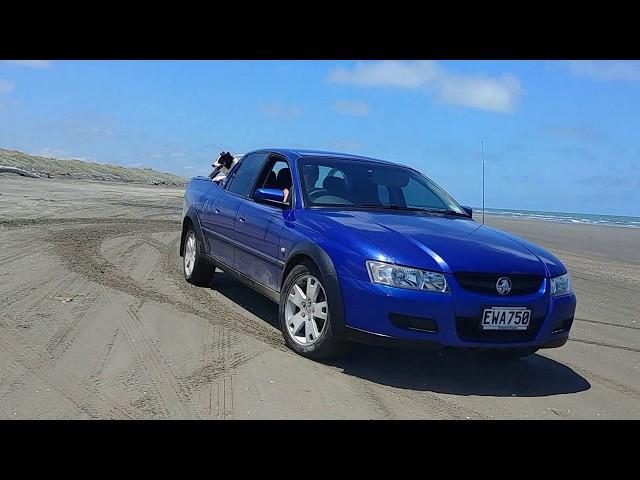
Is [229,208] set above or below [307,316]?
above

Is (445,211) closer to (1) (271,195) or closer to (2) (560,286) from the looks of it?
(2) (560,286)

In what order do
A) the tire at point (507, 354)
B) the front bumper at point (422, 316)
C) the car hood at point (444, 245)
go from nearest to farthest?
the front bumper at point (422, 316) → the car hood at point (444, 245) → the tire at point (507, 354)

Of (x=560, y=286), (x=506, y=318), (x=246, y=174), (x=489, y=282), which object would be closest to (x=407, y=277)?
(x=489, y=282)

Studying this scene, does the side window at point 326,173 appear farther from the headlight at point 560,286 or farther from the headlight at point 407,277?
the headlight at point 560,286

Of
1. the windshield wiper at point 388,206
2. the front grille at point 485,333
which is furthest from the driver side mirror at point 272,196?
the front grille at point 485,333

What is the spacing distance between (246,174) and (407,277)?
2869 millimetres

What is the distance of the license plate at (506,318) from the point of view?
13.6ft

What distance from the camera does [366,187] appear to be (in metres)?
5.68

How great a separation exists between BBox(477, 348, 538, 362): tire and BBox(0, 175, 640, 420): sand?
0.29 feet

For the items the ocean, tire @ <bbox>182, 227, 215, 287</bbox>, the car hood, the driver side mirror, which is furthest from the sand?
the ocean
